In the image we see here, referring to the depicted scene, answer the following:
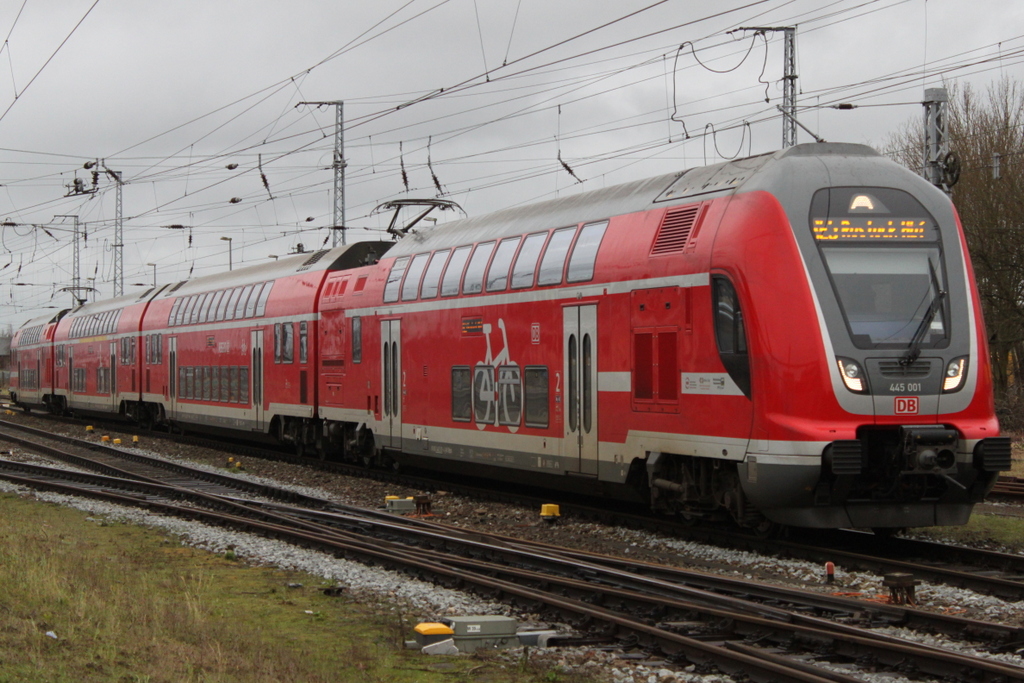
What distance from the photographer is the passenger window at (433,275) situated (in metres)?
17.9

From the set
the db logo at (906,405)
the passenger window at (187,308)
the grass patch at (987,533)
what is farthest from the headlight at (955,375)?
the passenger window at (187,308)

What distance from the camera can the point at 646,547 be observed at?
1263 centimetres

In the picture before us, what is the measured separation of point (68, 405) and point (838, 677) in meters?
40.4

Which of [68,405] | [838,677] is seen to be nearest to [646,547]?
[838,677]

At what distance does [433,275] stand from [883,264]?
822 centimetres

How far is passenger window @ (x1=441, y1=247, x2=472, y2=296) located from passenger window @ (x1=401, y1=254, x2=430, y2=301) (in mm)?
919

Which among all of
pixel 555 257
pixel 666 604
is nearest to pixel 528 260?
pixel 555 257

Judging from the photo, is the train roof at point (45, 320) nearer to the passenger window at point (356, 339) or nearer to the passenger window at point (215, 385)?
the passenger window at point (215, 385)

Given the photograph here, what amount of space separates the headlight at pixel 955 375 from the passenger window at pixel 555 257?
5111 mm

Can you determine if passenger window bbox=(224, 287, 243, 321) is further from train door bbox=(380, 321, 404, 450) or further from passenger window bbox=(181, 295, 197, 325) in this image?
train door bbox=(380, 321, 404, 450)

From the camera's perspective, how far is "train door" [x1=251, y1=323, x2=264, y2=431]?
82.5ft

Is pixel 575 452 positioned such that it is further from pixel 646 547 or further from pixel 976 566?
pixel 976 566

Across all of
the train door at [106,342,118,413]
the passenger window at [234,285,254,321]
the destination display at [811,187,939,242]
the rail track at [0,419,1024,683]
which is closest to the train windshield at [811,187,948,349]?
the destination display at [811,187,939,242]

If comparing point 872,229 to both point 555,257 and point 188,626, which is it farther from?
point 188,626
